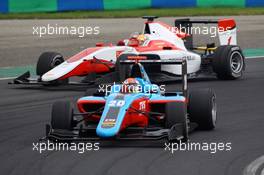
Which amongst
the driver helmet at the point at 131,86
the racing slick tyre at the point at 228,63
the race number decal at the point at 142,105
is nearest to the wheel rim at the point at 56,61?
the racing slick tyre at the point at 228,63

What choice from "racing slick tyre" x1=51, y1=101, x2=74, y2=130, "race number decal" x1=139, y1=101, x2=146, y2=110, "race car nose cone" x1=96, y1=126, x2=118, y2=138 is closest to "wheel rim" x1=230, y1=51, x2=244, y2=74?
"race number decal" x1=139, y1=101, x2=146, y2=110

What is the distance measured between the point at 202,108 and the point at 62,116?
5.75 feet

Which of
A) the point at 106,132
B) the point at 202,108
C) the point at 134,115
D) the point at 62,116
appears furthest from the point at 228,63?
the point at 106,132

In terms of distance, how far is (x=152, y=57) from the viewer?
15.5 m

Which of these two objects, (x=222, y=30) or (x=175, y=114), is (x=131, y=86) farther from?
(x=222, y=30)

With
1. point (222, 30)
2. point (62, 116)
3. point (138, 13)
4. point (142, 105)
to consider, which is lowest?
point (62, 116)

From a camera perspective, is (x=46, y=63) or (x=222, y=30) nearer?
(x=46, y=63)

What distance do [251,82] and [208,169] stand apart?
8067mm

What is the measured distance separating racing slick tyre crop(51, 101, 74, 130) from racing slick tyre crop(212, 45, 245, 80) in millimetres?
6615

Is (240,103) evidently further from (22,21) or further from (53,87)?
(22,21)

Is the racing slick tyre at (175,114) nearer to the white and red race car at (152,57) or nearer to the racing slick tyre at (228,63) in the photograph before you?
the white and red race car at (152,57)

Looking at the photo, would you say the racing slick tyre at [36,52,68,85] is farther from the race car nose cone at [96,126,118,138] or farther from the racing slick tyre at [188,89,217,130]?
the race car nose cone at [96,126,118,138]

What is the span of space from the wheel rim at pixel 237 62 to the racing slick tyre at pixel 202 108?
6160 millimetres

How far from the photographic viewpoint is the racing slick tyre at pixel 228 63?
16797 mm
